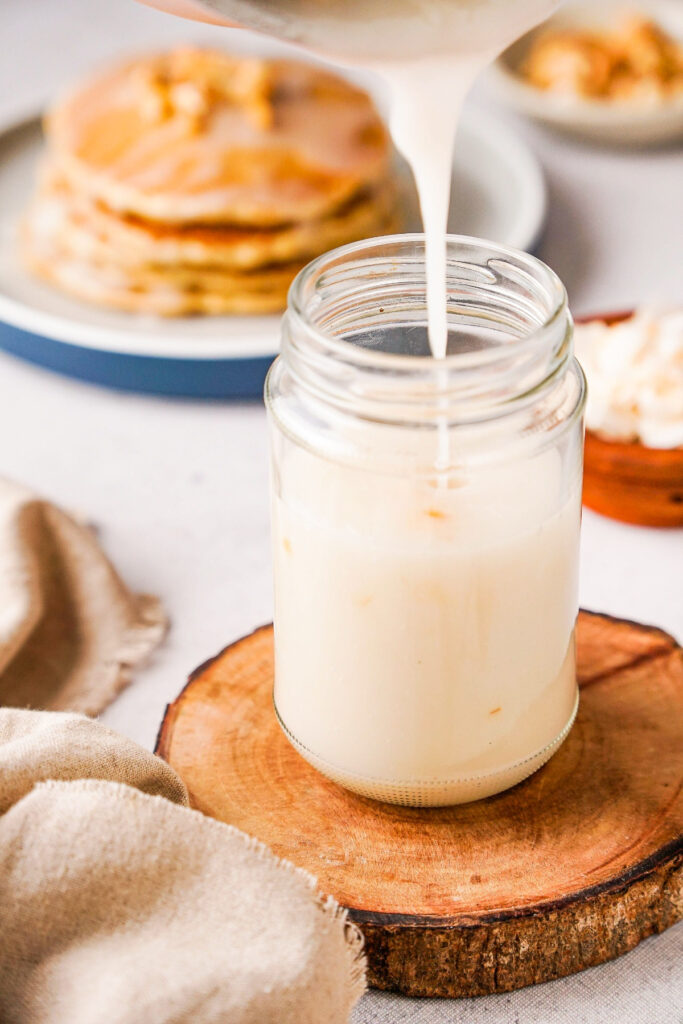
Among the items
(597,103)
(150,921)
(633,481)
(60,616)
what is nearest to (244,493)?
(60,616)

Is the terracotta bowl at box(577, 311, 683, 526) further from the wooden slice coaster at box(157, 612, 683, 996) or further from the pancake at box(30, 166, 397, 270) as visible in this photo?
the pancake at box(30, 166, 397, 270)

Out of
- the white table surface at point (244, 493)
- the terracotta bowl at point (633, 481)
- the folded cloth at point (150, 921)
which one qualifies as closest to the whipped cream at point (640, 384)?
the terracotta bowl at point (633, 481)

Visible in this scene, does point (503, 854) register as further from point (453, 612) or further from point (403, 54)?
point (403, 54)

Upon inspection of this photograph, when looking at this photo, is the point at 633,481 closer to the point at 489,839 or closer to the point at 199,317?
the point at 489,839

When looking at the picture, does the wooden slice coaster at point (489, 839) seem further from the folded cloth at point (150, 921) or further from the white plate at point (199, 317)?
the white plate at point (199, 317)

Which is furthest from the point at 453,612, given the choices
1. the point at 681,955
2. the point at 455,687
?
the point at 681,955

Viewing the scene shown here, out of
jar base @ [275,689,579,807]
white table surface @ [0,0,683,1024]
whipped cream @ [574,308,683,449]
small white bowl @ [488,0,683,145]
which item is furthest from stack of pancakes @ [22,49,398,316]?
jar base @ [275,689,579,807]
